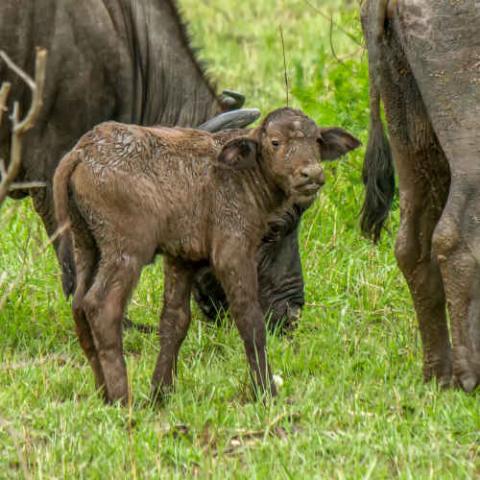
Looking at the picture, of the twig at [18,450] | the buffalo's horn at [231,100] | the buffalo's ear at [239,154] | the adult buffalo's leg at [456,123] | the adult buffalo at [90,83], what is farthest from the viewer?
the buffalo's horn at [231,100]

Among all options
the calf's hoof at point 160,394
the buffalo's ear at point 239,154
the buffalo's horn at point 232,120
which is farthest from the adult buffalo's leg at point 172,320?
the buffalo's horn at point 232,120

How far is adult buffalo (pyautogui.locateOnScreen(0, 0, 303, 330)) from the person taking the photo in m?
7.34

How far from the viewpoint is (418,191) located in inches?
240

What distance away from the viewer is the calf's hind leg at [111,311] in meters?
5.65

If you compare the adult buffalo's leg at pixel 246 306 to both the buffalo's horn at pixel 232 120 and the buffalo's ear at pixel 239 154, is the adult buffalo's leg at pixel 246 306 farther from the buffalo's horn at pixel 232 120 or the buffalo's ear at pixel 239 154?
the buffalo's horn at pixel 232 120

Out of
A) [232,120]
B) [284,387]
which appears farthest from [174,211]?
[232,120]

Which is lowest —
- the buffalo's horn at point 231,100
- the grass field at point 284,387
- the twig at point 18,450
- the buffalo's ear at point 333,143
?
the grass field at point 284,387

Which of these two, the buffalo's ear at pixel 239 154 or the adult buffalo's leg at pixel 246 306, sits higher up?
the buffalo's ear at pixel 239 154

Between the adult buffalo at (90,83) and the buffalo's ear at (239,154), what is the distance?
115 centimetres

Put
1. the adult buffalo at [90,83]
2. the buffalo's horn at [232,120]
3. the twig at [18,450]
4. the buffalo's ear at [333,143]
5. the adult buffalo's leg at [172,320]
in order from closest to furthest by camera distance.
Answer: the twig at [18,450] < the adult buffalo's leg at [172,320] < the buffalo's ear at [333,143] < the adult buffalo at [90,83] < the buffalo's horn at [232,120]

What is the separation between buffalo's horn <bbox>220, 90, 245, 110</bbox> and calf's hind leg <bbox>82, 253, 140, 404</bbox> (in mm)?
Answer: 2503

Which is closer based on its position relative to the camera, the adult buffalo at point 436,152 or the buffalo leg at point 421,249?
the adult buffalo at point 436,152

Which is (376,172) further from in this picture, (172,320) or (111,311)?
(111,311)

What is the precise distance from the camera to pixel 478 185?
553 centimetres
